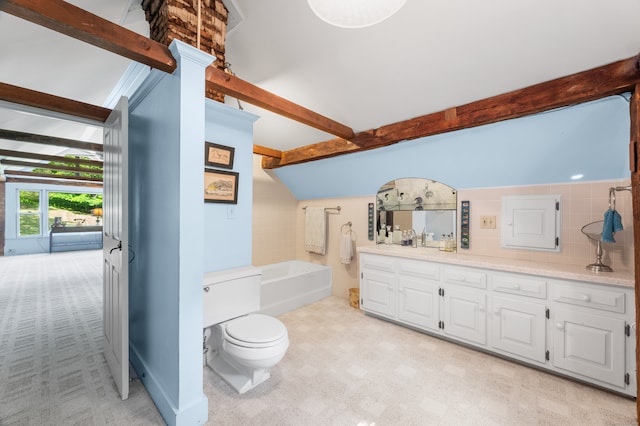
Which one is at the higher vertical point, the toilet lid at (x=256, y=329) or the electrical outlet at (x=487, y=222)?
the electrical outlet at (x=487, y=222)

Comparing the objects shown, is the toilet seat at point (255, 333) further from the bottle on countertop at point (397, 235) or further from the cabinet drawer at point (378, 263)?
the bottle on countertop at point (397, 235)

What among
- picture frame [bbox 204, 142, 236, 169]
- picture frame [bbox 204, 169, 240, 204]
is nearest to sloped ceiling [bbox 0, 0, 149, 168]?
picture frame [bbox 204, 142, 236, 169]

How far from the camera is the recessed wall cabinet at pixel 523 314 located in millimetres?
1796

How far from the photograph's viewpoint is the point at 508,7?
1.54m

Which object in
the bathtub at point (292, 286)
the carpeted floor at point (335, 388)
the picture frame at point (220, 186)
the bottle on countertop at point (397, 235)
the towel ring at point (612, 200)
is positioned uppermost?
the picture frame at point (220, 186)

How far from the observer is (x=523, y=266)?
2166 millimetres

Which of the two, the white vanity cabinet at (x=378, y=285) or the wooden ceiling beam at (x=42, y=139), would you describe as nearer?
the white vanity cabinet at (x=378, y=285)

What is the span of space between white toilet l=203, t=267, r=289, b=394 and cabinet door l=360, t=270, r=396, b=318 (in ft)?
4.50

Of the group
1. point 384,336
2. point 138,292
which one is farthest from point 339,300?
point 138,292

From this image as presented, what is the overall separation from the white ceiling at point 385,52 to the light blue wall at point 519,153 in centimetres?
35

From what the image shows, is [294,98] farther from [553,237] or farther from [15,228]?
[15,228]

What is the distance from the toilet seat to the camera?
1.72 m

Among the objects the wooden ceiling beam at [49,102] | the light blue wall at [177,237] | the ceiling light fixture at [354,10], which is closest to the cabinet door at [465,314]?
the light blue wall at [177,237]

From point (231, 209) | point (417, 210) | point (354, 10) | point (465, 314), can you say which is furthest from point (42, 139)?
point (465, 314)
